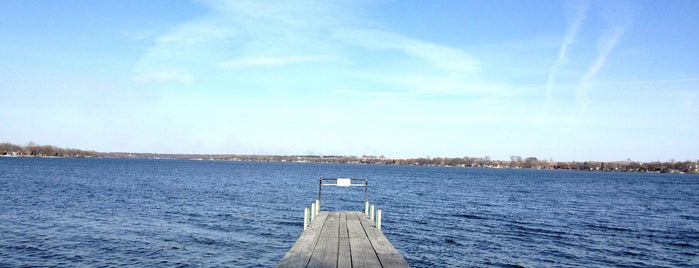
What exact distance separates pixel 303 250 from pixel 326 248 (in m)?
0.74

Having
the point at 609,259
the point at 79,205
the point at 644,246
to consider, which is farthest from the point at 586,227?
the point at 79,205

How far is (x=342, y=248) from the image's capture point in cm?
1153

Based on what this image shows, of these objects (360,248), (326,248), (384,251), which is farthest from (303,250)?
(384,251)

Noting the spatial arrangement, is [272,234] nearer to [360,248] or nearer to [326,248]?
[326,248]

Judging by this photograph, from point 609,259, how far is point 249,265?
1522 centimetres

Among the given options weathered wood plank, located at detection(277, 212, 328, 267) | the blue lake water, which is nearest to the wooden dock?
weathered wood plank, located at detection(277, 212, 328, 267)

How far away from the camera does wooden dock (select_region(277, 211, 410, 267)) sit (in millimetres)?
9570

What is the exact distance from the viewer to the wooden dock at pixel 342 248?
9570mm

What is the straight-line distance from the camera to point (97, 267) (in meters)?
16.9

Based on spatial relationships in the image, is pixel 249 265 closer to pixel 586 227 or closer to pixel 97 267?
pixel 97 267

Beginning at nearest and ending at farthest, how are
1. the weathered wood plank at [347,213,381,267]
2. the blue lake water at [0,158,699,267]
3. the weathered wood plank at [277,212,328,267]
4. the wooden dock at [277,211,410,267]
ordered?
the weathered wood plank at [277,212,328,267], the wooden dock at [277,211,410,267], the weathered wood plank at [347,213,381,267], the blue lake water at [0,158,699,267]

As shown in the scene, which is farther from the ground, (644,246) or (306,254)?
(306,254)

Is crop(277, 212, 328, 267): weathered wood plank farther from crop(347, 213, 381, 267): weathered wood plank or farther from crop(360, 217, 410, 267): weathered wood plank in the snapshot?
crop(360, 217, 410, 267): weathered wood plank

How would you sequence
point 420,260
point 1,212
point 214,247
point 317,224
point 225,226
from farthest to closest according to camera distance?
point 1,212 → point 225,226 → point 214,247 → point 420,260 → point 317,224
